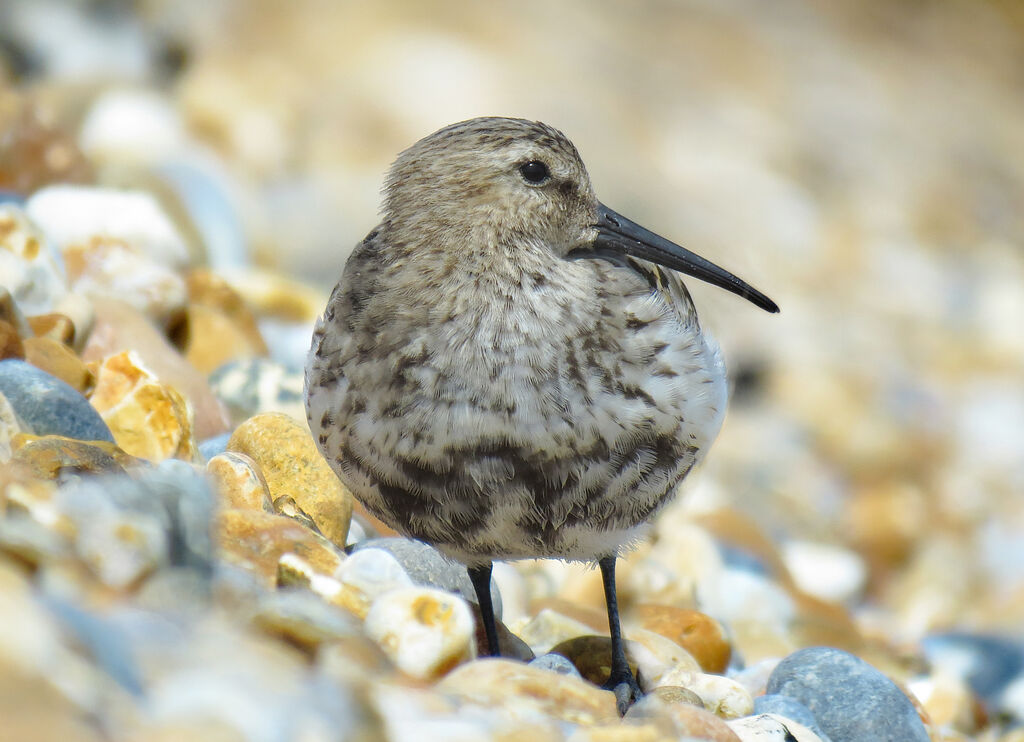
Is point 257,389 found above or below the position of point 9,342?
above

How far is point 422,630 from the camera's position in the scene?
11.1 ft

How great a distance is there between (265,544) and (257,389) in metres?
2.31

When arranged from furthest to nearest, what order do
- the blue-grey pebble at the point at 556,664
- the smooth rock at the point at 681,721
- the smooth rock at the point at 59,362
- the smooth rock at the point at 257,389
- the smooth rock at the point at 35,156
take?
the smooth rock at the point at 35,156
the smooth rock at the point at 257,389
the smooth rock at the point at 59,362
the blue-grey pebble at the point at 556,664
the smooth rock at the point at 681,721

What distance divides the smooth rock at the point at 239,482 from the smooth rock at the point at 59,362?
0.89 metres

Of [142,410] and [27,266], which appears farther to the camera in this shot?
[27,266]

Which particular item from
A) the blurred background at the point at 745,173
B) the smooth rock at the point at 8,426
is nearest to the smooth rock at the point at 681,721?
the smooth rock at the point at 8,426

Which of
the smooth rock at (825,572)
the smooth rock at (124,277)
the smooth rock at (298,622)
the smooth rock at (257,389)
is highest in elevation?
the smooth rock at (825,572)

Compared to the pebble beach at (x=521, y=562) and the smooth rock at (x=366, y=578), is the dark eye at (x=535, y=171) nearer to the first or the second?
the pebble beach at (x=521, y=562)

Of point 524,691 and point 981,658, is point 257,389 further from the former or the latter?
point 981,658

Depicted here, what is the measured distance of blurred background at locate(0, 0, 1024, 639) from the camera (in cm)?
944

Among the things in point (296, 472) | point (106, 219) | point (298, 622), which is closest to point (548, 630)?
point (296, 472)

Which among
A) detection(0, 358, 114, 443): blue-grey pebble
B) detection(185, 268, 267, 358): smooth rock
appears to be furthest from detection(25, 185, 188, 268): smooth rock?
detection(0, 358, 114, 443): blue-grey pebble

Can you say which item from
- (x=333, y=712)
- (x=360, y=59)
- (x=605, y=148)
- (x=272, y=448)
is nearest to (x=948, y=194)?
(x=605, y=148)

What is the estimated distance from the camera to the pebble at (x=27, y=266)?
5430 millimetres
